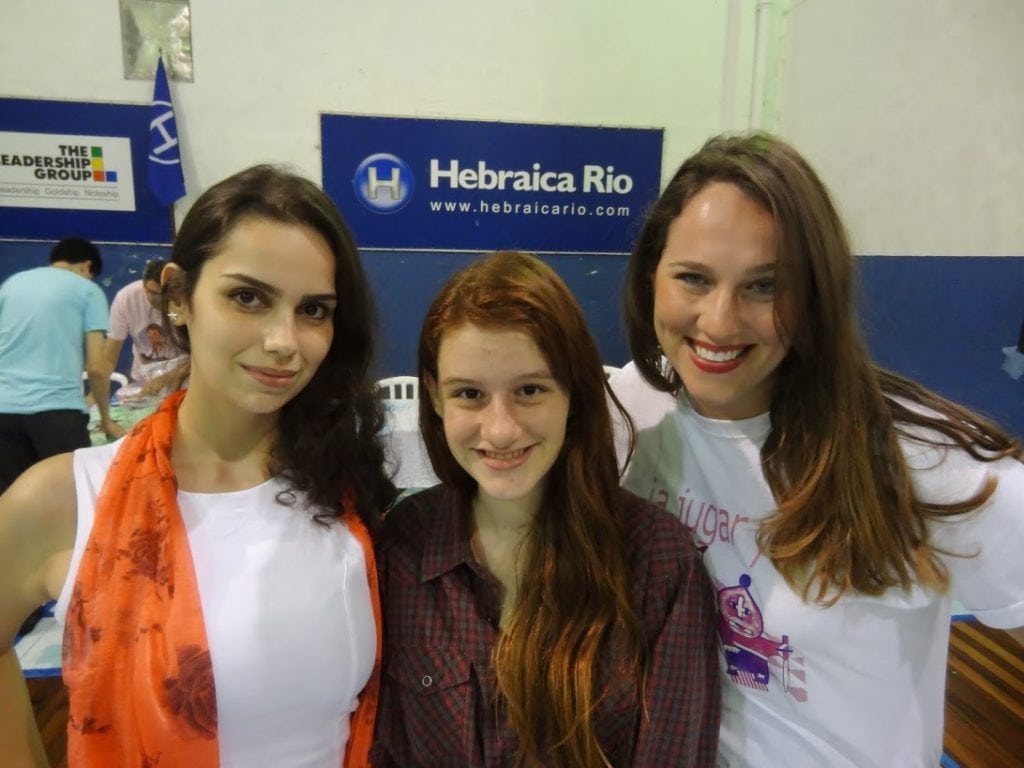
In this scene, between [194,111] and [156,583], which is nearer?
[156,583]

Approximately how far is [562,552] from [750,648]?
312 mm

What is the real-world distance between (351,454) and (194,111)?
3.75 m

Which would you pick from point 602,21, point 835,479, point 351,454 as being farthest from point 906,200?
point 351,454

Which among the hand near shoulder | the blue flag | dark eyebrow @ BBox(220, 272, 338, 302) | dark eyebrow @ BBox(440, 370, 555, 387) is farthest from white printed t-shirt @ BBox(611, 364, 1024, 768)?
the blue flag

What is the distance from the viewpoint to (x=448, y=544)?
1105 mm

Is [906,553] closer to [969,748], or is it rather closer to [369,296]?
[369,296]

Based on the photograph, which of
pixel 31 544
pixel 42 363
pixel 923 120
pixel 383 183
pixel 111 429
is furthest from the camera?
pixel 383 183

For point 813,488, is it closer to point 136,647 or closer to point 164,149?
point 136,647

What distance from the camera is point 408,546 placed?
114cm

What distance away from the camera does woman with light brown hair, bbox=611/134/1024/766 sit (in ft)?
3.11

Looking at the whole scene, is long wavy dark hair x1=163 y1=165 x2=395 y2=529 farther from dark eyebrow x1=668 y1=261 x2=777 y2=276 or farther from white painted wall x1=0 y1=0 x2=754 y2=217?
white painted wall x1=0 y1=0 x2=754 y2=217

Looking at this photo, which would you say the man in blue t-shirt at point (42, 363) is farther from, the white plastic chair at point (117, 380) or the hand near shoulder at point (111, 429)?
the white plastic chair at point (117, 380)

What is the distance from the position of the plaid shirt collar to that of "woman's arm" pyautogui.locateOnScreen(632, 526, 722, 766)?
1.03 ft


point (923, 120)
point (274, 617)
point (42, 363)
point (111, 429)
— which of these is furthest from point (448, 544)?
point (923, 120)
